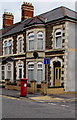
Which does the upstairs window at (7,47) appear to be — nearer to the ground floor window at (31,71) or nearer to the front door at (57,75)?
the ground floor window at (31,71)

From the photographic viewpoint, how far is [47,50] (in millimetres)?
20641

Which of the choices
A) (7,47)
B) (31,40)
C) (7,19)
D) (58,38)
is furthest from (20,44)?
(7,19)

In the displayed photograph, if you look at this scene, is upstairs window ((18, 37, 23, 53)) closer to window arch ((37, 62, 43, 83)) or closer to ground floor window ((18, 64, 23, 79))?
ground floor window ((18, 64, 23, 79))

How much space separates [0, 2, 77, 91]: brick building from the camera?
1891 cm

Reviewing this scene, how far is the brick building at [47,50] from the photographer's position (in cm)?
1891

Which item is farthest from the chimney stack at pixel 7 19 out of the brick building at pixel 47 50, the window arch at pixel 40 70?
the window arch at pixel 40 70

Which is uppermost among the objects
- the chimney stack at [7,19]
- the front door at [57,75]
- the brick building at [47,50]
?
the chimney stack at [7,19]

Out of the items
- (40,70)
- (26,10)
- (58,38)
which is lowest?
(40,70)

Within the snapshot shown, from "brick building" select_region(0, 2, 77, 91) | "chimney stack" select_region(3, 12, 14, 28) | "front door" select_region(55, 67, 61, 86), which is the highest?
"chimney stack" select_region(3, 12, 14, 28)

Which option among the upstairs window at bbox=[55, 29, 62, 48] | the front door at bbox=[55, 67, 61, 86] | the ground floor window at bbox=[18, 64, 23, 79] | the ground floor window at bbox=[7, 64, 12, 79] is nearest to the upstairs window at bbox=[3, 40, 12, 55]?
the ground floor window at bbox=[7, 64, 12, 79]

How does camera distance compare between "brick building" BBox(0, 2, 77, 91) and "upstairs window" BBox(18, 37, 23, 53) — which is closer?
"brick building" BBox(0, 2, 77, 91)

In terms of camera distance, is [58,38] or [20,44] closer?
[58,38]

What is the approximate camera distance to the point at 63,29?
62.2ft

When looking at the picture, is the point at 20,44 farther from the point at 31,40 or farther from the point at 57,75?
the point at 57,75
